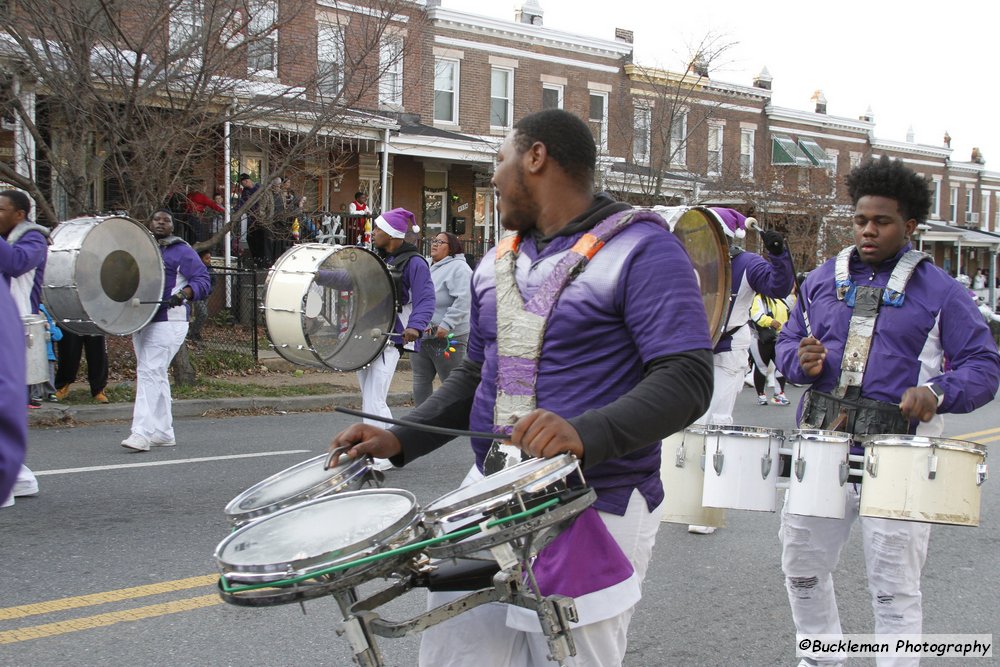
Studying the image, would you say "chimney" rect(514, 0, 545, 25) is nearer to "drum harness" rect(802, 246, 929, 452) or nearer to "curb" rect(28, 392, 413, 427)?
"curb" rect(28, 392, 413, 427)

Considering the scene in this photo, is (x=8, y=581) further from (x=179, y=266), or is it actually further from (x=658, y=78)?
(x=658, y=78)

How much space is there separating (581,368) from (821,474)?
1.69 meters

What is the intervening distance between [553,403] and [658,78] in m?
26.9

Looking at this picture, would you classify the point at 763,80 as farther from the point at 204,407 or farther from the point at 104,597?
the point at 104,597

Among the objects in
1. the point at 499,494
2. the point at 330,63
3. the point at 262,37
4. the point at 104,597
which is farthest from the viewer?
the point at 330,63

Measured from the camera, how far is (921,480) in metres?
3.61

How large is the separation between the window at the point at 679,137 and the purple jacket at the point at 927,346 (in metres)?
19.5

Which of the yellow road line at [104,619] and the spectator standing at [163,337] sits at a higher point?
the spectator standing at [163,337]

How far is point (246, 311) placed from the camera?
16.5 m

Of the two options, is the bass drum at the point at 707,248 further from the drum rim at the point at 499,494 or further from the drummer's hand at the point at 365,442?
the drum rim at the point at 499,494

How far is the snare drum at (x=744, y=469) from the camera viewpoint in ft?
13.6

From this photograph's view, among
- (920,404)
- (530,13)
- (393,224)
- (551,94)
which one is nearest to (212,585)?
(920,404)

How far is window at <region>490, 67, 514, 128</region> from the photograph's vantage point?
2728cm

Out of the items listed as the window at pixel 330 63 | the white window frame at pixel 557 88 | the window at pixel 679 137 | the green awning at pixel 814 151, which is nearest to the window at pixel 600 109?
the white window frame at pixel 557 88
